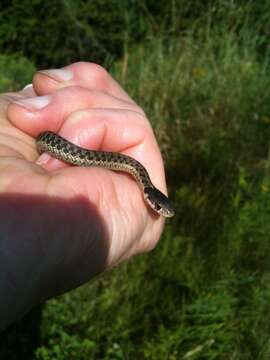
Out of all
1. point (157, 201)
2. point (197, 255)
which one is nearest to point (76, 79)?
point (157, 201)

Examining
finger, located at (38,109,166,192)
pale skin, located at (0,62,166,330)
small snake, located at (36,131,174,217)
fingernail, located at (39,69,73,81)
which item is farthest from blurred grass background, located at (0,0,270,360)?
fingernail, located at (39,69,73,81)

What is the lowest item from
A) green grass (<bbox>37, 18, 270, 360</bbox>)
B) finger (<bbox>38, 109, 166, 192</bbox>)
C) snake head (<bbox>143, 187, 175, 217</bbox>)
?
green grass (<bbox>37, 18, 270, 360</bbox>)

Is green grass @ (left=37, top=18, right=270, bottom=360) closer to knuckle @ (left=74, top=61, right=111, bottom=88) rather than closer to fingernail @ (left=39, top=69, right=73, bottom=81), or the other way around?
knuckle @ (left=74, top=61, right=111, bottom=88)

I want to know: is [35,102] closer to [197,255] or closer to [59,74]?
[59,74]

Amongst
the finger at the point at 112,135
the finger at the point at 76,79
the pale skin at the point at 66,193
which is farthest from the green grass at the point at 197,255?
the finger at the point at 76,79

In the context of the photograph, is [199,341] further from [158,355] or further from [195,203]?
[195,203]

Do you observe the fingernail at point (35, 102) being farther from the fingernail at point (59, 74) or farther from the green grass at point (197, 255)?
the green grass at point (197, 255)

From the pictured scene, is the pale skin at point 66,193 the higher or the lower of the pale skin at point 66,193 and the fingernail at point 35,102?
the lower
